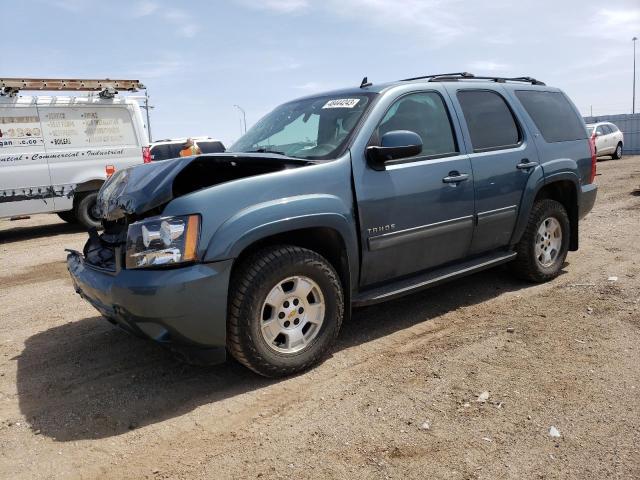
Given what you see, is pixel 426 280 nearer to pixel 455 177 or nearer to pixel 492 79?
pixel 455 177

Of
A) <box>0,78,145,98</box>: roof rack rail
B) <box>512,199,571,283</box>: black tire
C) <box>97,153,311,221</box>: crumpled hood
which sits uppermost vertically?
<box>0,78,145,98</box>: roof rack rail

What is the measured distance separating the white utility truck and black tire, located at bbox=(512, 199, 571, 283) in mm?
7814

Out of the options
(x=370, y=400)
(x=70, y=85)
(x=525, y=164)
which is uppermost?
(x=70, y=85)

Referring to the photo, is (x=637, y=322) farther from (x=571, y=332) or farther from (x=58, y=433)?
(x=58, y=433)

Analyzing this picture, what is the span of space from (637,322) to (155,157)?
13.3 m

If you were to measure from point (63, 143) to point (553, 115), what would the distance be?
8.34 m

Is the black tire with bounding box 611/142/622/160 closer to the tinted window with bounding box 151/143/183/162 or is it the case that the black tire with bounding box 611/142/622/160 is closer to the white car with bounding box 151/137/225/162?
the white car with bounding box 151/137/225/162

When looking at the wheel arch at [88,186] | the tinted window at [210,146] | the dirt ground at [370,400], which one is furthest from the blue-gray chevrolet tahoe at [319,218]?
the tinted window at [210,146]

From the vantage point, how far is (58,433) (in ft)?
9.44

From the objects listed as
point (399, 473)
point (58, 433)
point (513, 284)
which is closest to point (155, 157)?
point (513, 284)

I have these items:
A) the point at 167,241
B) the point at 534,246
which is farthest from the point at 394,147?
→ the point at 534,246

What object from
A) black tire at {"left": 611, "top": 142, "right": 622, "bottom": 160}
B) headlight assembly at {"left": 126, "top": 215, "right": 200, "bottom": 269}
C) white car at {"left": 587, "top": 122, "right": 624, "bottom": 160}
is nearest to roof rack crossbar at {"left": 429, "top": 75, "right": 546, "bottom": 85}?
headlight assembly at {"left": 126, "top": 215, "right": 200, "bottom": 269}

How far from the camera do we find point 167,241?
2.94m

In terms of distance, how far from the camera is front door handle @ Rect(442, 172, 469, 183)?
161 inches
